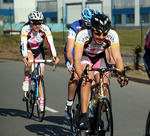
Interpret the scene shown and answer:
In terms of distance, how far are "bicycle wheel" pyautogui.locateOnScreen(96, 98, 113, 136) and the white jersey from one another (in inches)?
40.2

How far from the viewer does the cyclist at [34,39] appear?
8.56 m

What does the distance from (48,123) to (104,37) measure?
2.65 meters

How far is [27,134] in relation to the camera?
726 centimetres

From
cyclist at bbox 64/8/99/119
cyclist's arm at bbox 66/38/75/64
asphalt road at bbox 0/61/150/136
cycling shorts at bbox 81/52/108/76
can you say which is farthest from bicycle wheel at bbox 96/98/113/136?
cyclist's arm at bbox 66/38/75/64

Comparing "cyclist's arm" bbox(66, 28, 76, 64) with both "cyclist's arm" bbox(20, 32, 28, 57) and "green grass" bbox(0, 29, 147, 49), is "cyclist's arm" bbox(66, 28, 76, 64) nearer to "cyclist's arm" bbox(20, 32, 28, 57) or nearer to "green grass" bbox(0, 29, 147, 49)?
"cyclist's arm" bbox(20, 32, 28, 57)

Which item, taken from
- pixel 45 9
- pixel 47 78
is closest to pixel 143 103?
pixel 47 78

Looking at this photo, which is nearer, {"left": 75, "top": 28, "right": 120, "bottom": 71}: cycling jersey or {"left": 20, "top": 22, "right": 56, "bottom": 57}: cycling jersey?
{"left": 75, "top": 28, "right": 120, "bottom": 71}: cycling jersey

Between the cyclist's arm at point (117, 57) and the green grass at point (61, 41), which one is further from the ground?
the cyclist's arm at point (117, 57)

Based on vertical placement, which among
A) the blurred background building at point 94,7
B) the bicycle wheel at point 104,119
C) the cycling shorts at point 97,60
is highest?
the blurred background building at point 94,7

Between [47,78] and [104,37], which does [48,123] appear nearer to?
[104,37]

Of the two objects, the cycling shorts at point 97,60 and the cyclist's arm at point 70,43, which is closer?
the cycling shorts at point 97,60

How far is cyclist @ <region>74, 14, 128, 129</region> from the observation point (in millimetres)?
5855

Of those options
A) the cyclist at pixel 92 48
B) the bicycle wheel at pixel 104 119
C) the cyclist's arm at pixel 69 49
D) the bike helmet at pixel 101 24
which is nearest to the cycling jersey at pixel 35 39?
the cyclist's arm at pixel 69 49

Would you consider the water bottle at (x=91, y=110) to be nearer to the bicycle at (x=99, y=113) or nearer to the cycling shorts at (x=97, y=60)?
the bicycle at (x=99, y=113)
